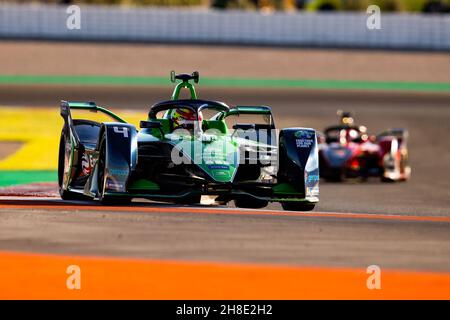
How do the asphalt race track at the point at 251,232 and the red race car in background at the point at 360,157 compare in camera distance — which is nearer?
the asphalt race track at the point at 251,232

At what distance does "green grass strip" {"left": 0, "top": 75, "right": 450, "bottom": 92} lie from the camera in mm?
45312

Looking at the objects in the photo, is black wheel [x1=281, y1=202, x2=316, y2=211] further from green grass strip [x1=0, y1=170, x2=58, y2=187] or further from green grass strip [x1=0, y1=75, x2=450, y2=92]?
green grass strip [x1=0, y1=75, x2=450, y2=92]

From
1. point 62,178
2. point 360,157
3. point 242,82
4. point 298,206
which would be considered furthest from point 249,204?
point 242,82

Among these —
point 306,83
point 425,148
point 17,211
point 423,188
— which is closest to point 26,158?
point 423,188

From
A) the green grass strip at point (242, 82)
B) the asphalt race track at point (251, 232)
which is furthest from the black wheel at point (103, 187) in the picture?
the green grass strip at point (242, 82)

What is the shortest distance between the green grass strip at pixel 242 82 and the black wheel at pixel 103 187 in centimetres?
3077

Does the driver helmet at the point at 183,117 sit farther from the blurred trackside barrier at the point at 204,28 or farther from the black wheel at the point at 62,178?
the blurred trackside barrier at the point at 204,28

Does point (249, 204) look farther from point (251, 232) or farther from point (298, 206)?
point (251, 232)

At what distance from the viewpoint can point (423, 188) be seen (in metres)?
21.4

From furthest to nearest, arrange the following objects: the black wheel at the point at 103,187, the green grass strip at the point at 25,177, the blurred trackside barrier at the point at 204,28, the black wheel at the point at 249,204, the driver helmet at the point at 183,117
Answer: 1. the blurred trackside barrier at the point at 204,28
2. the green grass strip at the point at 25,177
3. the black wheel at the point at 249,204
4. the driver helmet at the point at 183,117
5. the black wheel at the point at 103,187

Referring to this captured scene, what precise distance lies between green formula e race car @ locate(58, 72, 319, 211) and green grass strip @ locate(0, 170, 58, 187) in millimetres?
4047

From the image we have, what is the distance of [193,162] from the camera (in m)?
14.0

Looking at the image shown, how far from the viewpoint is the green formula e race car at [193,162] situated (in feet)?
45.6

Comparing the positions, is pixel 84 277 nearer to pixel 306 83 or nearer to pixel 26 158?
pixel 26 158
